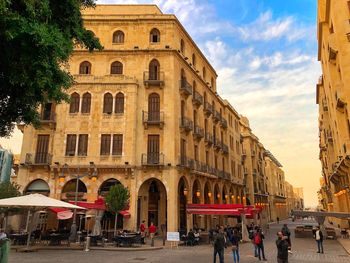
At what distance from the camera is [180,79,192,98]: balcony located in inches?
1275

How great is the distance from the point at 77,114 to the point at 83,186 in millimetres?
7149

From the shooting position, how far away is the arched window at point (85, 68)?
32.3 meters

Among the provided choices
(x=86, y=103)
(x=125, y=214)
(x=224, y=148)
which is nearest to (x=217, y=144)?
(x=224, y=148)

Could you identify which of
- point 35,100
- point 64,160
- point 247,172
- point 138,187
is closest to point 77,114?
point 64,160

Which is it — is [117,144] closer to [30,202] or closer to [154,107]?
[154,107]

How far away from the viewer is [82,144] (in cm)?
2930

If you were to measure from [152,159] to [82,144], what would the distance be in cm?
704

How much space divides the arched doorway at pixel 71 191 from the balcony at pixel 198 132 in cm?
1318

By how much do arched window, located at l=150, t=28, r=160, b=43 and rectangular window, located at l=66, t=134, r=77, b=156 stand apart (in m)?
13.4

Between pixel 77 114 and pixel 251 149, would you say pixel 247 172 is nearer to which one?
pixel 251 149

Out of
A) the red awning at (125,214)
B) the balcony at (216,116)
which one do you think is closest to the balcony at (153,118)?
the red awning at (125,214)

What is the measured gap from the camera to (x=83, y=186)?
1138 inches

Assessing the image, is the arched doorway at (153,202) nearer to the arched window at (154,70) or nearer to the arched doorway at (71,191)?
the arched doorway at (71,191)

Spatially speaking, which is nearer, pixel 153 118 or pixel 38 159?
pixel 38 159
